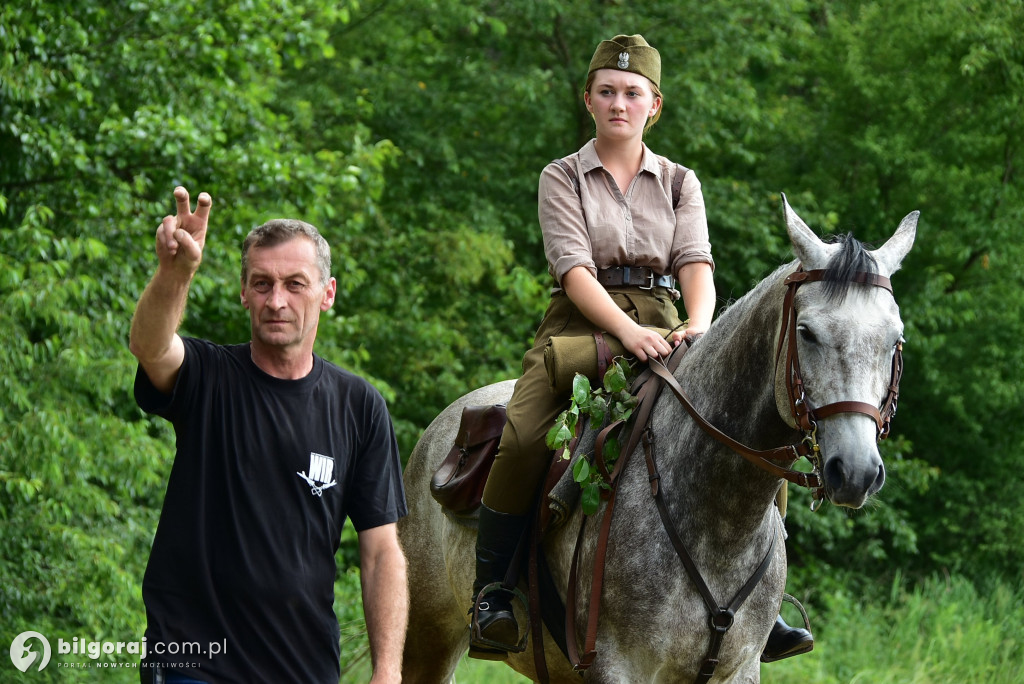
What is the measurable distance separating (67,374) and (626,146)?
436 cm

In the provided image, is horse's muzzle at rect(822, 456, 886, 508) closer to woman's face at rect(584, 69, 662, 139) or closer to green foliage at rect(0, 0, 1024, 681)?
woman's face at rect(584, 69, 662, 139)

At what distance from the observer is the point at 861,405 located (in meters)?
3.16

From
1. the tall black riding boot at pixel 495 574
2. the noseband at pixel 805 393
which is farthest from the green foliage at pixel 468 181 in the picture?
the noseband at pixel 805 393

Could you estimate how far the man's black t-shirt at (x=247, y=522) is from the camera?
278cm

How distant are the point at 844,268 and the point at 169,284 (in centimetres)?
193

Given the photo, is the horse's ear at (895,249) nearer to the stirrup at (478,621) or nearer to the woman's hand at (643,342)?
the woman's hand at (643,342)

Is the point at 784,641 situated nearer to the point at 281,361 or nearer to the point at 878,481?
the point at 878,481

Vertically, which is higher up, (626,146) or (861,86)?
(861,86)

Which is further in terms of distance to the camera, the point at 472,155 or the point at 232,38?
the point at 472,155

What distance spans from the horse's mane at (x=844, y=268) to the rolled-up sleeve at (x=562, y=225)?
1175 mm

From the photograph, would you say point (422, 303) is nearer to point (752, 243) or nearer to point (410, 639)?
point (752, 243)

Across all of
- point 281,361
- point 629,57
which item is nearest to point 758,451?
point 281,361

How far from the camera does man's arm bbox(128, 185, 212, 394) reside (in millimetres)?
2586

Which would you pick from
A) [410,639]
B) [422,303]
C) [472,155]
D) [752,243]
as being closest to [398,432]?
[422,303]
